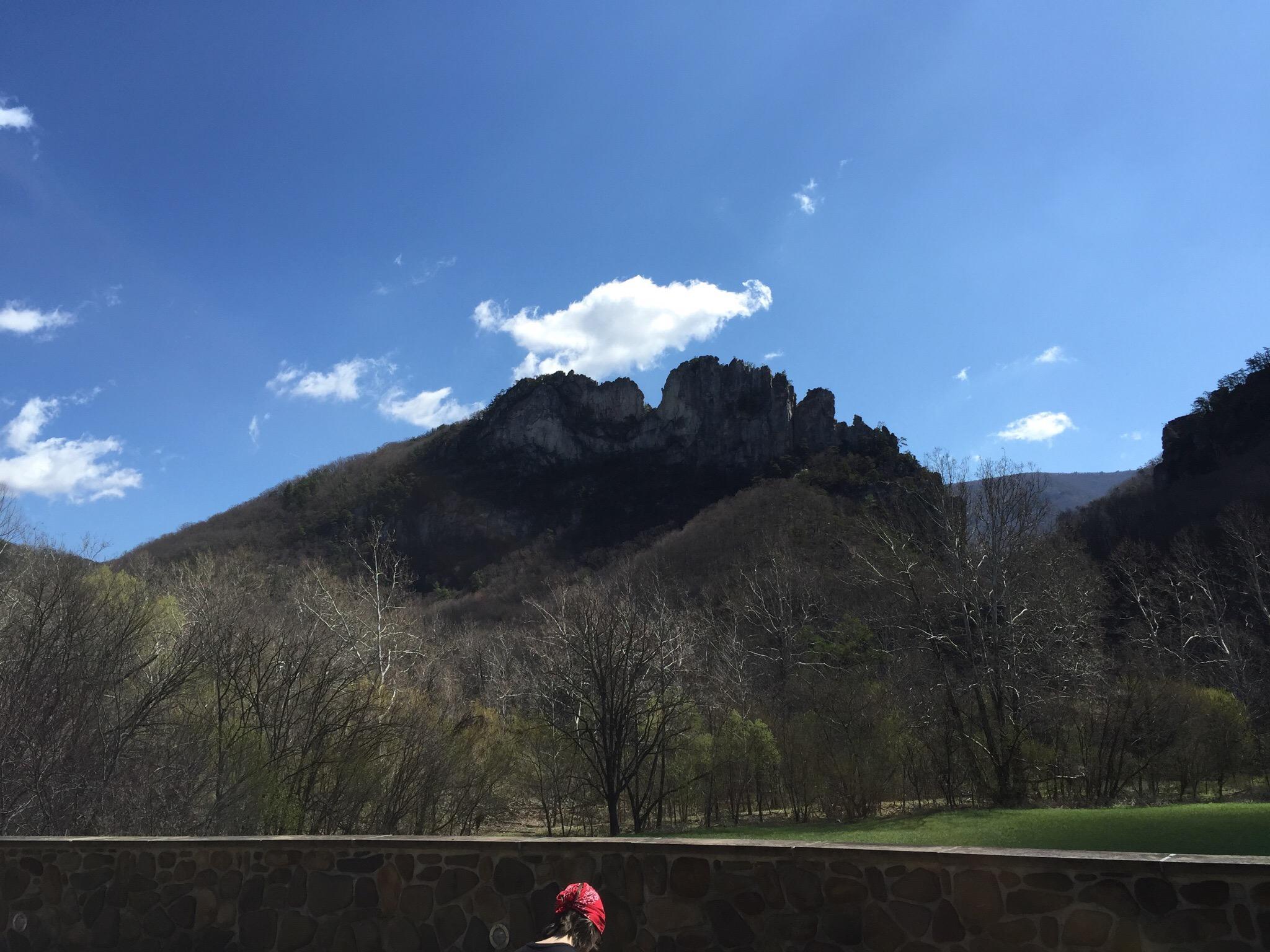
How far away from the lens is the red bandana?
3330 millimetres

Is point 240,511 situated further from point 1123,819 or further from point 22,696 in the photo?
point 1123,819

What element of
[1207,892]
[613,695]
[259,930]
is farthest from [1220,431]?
[259,930]

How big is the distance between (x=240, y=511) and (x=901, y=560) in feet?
235

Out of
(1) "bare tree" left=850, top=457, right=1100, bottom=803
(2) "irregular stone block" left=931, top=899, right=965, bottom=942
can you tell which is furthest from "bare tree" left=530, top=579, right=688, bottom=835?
(2) "irregular stone block" left=931, top=899, right=965, bottom=942

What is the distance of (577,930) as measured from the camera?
10.9ft

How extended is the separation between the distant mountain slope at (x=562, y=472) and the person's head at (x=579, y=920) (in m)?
63.9

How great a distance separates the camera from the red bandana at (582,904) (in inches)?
131

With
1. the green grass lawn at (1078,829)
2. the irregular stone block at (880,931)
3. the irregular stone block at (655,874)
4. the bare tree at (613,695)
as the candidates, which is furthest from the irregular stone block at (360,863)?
the bare tree at (613,695)

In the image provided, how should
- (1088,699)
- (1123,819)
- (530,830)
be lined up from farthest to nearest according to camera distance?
(530,830), (1088,699), (1123,819)

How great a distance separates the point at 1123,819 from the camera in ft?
58.1

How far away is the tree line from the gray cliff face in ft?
140

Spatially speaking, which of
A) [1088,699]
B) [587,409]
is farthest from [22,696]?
[587,409]

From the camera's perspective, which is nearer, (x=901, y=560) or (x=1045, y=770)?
(x=1045, y=770)

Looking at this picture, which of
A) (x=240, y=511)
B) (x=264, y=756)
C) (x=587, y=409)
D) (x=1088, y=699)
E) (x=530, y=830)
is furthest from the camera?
(x=587, y=409)
